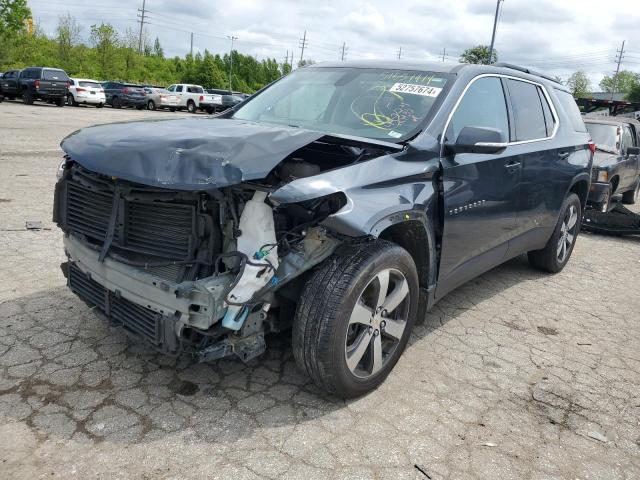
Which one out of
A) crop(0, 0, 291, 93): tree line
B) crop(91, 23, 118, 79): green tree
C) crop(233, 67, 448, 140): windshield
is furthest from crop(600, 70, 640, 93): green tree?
crop(233, 67, 448, 140): windshield

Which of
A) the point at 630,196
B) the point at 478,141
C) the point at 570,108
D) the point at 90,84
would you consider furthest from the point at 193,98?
the point at 478,141

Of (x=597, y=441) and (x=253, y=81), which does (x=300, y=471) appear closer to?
(x=597, y=441)

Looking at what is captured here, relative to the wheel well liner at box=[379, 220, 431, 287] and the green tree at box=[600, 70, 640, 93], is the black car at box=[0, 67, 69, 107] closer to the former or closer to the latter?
the wheel well liner at box=[379, 220, 431, 287]

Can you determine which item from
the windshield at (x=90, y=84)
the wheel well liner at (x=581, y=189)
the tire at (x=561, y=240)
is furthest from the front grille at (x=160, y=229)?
the windshield at (x=90, y=84)

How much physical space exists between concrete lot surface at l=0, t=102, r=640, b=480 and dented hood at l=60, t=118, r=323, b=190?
46.7 inches

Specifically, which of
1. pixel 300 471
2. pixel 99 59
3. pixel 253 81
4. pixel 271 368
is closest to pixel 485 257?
pixel 271 368

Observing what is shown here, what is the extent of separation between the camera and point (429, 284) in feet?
11.2

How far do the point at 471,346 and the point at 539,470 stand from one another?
1.32 m

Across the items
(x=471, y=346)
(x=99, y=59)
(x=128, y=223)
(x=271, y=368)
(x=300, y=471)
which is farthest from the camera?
(x=99, y=59)

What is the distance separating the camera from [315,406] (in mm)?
2955

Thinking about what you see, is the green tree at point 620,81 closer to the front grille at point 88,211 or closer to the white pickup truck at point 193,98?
the white pickup truck at point 193,98

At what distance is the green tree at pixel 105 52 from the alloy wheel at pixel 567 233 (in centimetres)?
5832

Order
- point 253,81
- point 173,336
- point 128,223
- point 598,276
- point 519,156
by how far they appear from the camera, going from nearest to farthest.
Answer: point 173,336 < point 128,223 < point 519,156 < point 598,276 < point 253,81

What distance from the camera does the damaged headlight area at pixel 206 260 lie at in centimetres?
261
